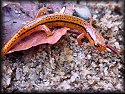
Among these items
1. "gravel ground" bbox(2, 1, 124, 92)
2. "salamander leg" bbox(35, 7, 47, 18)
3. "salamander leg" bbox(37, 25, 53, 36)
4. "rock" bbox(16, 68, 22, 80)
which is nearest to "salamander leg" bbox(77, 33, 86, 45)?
"gravel ground" bbox(2, 1, 124, 92)

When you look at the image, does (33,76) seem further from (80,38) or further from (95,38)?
(95,38)

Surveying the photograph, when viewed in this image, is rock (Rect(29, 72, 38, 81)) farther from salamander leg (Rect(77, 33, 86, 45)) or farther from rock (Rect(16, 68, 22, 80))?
salamander leg (Rect(77, 33, 86, 45))

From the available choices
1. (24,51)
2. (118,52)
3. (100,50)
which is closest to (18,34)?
(24,51)

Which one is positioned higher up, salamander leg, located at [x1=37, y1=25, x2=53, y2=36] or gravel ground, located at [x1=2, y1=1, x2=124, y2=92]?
salamander leg, located at [x1=37, y1=25, x2=53, y2=36]

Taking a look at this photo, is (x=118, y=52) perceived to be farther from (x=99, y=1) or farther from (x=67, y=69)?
→ (x=99, y=1)

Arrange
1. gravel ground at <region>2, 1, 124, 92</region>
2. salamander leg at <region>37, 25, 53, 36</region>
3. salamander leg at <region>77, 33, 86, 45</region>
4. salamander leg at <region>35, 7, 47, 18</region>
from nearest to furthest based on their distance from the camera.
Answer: gravel ground at <region>2, 1, 124, 92</region>
salamander leg at <region>37, 25, 53, 36</region>
salamander leg at <region>77, 33, 86, 45</region>
salamander leg at <region>35, 7, 47, 18</region>

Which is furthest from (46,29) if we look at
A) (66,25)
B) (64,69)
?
(64,69)

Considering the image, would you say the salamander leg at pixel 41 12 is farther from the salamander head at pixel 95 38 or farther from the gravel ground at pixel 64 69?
the salamander head at pixel 95 38
